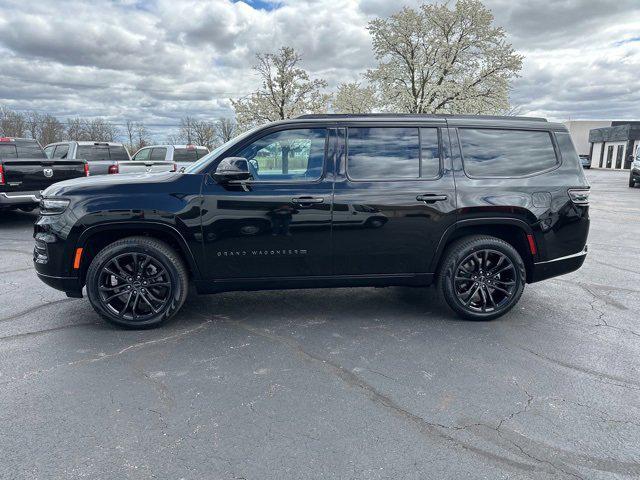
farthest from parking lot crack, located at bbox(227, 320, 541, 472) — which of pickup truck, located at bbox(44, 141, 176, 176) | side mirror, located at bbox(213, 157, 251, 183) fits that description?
pickup truck, located at bbox(44, 141, 176, 176)

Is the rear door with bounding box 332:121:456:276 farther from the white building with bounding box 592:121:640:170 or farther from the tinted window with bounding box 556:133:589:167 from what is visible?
the white building with bounding box 592:121:640:170

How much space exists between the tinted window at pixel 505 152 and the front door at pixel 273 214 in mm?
1395

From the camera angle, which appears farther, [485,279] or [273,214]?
[485,279]

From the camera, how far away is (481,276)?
420 centimetres

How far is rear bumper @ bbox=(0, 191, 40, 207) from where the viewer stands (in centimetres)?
863

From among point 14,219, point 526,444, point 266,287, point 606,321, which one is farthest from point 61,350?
point 14,219

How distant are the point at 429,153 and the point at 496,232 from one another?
3.53 feet

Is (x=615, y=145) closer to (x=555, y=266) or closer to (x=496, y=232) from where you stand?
(x=555, y=266)

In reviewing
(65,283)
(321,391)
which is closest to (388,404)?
(321,391)

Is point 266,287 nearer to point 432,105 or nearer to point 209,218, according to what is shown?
point 209,218

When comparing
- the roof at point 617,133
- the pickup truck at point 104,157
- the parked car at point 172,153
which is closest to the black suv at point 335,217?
the pickup truck at point 104,157

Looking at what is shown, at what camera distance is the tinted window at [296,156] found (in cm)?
396

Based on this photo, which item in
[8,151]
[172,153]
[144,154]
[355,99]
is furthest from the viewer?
[355,99]

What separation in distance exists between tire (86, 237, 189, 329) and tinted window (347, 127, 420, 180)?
1.87 metres
